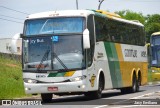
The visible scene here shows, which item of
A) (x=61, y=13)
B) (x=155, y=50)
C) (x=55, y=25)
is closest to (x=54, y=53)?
(x=55, y=25)

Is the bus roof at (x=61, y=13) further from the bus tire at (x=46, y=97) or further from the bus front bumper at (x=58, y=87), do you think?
the bus tire at (x=46, y=97)

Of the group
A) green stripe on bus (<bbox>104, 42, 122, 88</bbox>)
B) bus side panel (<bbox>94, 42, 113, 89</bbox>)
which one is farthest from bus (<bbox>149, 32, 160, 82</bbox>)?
bus side panel (<bbox>94, 42, 113, 89</bbox>)

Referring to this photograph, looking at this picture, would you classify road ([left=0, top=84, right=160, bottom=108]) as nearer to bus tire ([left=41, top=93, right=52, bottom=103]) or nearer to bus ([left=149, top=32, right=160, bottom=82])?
bus tire ([left=41, top=93, right=52, bottom=103])

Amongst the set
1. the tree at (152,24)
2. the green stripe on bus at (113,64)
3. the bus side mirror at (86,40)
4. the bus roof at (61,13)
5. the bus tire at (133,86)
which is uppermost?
the tree at (152,24)

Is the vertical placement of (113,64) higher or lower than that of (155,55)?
lower

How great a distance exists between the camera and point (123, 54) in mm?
27172

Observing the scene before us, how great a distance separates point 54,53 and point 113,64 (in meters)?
5.16

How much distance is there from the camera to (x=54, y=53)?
2097cm

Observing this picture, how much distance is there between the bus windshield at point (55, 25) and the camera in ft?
70.2

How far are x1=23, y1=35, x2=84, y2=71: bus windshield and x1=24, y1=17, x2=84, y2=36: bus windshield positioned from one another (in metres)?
0.31

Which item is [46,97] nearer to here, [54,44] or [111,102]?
[54,44]

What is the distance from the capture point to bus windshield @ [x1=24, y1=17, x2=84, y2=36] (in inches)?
843

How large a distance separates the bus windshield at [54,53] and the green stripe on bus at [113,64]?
3.28m

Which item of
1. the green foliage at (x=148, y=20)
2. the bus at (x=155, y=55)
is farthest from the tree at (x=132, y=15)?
the bus at (x=155, y=55)
